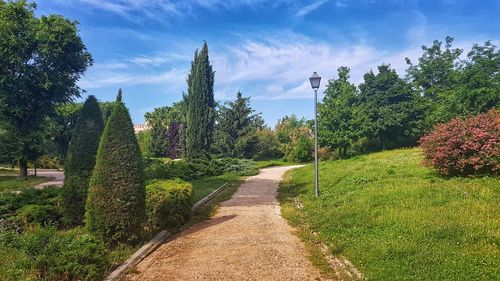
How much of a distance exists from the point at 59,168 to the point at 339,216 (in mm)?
42550

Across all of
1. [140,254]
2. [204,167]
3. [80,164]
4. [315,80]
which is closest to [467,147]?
[315,80]

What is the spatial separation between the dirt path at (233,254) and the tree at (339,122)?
26.0 m

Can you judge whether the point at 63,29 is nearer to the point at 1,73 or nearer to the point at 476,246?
the point at 1,73

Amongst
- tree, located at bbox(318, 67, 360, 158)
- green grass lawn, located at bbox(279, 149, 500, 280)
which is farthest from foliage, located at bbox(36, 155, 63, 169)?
green grass lawn, located at bbox(279, 149, 500, 280)

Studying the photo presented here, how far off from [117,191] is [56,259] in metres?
2.12

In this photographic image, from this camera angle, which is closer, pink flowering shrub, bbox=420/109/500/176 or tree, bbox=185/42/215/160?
pink flowering shrub, bbox=420/109/500/176

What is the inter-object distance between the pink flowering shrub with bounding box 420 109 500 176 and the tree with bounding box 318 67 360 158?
73.4 ft

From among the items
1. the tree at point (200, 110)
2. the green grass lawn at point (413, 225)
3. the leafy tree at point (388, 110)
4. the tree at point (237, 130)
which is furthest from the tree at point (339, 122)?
the green grass lawn at point (413, 225)

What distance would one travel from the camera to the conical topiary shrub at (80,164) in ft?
31.5

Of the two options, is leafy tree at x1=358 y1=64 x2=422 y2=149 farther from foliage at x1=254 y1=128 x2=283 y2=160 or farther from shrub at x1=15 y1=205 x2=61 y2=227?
shrub at x1=15 y1=205 x2=61 y2=227

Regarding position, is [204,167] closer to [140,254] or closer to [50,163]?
[140,254]

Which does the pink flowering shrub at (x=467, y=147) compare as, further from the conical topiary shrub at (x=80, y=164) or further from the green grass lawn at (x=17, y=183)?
the green grass lawn at (x=17, y=183)

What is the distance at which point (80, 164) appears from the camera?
977cm

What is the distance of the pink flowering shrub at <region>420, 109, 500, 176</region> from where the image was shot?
11.1 m
